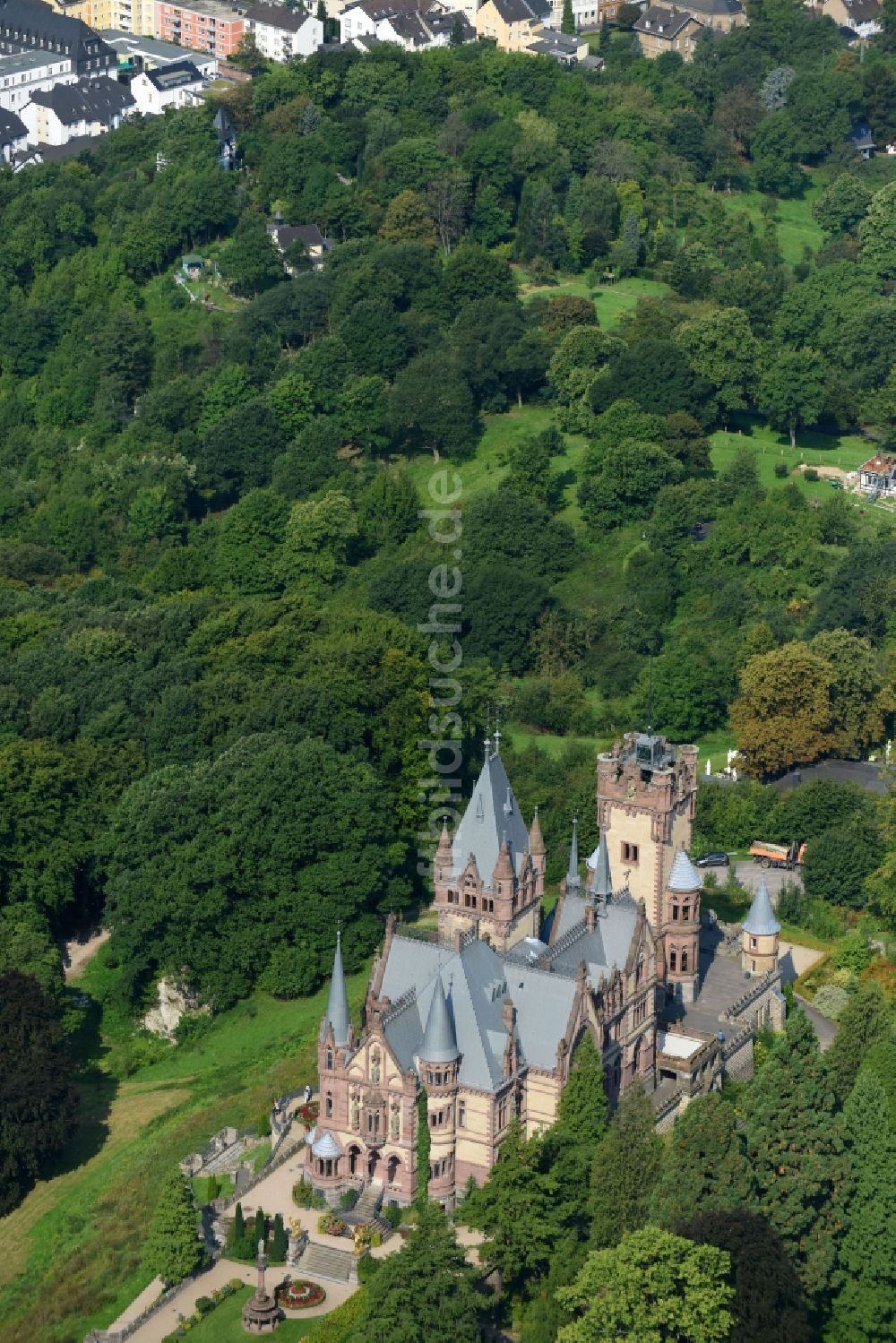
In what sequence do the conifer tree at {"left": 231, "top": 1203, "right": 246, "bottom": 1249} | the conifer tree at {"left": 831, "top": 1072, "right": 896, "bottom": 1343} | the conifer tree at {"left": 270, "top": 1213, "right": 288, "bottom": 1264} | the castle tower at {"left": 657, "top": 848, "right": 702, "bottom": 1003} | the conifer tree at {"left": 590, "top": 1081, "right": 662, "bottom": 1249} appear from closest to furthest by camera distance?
1. the conifer tree at {"left": 831, "top": 1072, "right": 896, "bottom": 1343}
2. the conifer tree at {"left": 590, "top": 1081, "right": 662, "bottom": 1249}
3. the conifer tree at {"left": 270, "top": 1213, "right": 288, "bottom": 1264}
4. the conifer tree at {"left": 231, "top": 1203, "right": 246, "bottom": 1249}
5. the castle tower at {"left": 657, "top": 848, "right": 702, "bottom": 1003}

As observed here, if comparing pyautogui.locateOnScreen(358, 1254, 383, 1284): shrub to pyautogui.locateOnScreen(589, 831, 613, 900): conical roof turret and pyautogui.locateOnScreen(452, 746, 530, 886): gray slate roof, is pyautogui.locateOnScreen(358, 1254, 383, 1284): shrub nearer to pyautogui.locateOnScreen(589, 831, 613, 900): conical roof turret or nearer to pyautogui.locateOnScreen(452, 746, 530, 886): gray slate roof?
pyautogui.locateOnScreen(452, 746, 530, 886): gray slate roof

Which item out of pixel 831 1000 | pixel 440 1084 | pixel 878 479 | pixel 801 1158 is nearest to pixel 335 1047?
pixel 440 1084

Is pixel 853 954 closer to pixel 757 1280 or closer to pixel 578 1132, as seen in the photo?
pixel 578 1132

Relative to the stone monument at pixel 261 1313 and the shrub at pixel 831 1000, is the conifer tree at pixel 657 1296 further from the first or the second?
the shrub at pixel 831 1000

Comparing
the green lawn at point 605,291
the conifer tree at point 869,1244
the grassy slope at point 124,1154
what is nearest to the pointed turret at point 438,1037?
the grassy slope at point 124,1154

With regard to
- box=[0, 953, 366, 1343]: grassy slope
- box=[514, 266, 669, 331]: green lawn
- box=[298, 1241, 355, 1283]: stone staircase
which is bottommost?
box=[0, 953, 366, 1343]: grassy slope

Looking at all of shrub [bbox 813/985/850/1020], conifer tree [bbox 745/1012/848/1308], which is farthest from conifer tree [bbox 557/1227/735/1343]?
shrub [bbox 813/985/850/1020]
